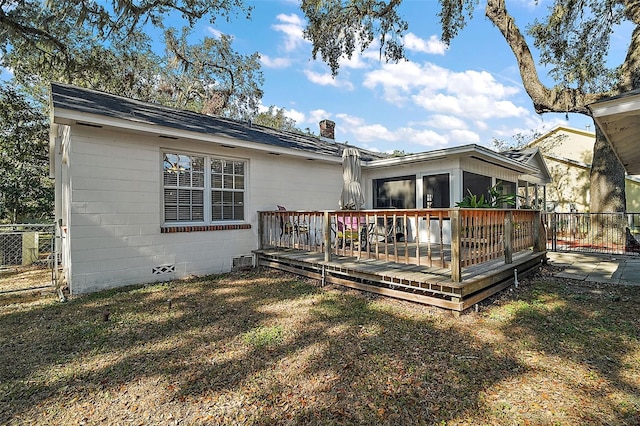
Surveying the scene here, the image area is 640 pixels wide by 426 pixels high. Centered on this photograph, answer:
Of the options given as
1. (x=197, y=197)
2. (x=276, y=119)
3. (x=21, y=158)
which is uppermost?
(x=276, y=119)

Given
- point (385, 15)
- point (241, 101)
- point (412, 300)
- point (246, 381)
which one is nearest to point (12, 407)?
point (246, 381)

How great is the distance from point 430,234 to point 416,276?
40.3 inches

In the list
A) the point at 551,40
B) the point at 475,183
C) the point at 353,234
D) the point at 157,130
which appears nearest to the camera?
the point at 157,130

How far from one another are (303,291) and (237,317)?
142 centimetres

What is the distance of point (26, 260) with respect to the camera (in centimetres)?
745

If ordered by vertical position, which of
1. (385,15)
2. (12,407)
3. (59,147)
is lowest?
(12,407)

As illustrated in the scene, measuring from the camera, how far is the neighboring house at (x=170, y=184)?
5105 mm

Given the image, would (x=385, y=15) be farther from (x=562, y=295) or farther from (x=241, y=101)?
(x=241, y=101)

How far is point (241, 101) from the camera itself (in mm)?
21531

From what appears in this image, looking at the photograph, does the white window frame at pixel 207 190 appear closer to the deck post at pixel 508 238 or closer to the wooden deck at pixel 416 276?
the wooden deck at pixel 416 276

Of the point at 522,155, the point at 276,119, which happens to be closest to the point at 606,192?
the point at 522,155

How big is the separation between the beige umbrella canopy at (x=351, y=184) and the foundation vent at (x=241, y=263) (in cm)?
249

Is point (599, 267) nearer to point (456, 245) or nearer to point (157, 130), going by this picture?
point (456, 245)

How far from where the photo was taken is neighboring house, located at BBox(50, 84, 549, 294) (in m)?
5.11
